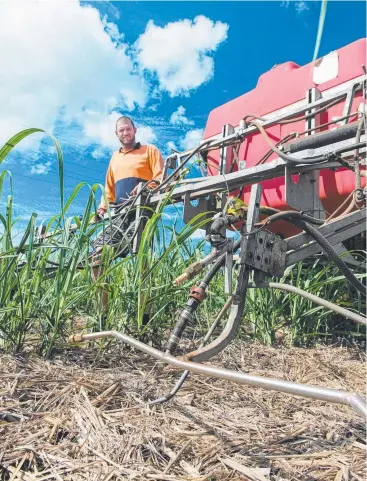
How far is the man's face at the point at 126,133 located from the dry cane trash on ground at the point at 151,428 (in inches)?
112

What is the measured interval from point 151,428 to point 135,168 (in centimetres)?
301

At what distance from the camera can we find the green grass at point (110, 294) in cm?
138

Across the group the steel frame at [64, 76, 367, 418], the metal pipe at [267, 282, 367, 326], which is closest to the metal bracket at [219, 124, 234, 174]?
the steel frame at [64, 76, 367, 418]

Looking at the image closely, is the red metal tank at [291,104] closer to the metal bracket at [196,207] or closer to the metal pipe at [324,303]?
the metal bracket at [196,207]

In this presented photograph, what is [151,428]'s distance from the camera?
3.24 feet

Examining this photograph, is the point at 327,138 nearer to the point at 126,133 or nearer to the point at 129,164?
Answer: the point at 129,164

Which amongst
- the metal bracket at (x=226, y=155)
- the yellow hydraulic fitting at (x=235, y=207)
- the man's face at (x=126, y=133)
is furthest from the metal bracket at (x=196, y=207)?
the man's face at (x=126, y=133)

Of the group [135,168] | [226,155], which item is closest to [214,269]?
[226,155]

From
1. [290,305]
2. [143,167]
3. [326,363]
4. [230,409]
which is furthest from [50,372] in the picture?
[143,167]

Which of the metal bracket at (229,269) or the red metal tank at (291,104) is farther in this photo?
the red metal tank at (291,104)

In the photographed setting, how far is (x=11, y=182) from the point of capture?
1.35 m

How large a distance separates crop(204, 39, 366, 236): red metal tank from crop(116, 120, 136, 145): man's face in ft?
3.16

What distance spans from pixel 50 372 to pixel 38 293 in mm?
316

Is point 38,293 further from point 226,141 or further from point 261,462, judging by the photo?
point 226,141
